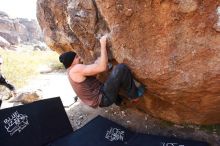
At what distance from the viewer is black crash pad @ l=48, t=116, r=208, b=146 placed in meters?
5.57

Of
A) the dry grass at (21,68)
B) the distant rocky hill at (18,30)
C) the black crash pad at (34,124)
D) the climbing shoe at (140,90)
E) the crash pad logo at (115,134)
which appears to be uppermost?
the climbing shoe at (140,90)

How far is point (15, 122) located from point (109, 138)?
1940 millimetres

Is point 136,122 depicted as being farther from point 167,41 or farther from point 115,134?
point 167,41

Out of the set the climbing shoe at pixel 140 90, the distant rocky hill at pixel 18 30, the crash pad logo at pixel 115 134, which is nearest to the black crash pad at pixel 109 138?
the crash pad logo at pixel 115 134

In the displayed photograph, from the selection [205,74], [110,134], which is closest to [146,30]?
[205,74]

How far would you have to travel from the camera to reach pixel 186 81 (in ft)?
15.7

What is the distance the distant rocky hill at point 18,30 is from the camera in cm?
3155

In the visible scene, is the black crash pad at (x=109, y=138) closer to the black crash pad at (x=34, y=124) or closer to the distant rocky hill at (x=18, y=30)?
the black crash pad at (x=34, y=124)

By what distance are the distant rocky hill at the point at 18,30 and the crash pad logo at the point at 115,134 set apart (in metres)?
25.0

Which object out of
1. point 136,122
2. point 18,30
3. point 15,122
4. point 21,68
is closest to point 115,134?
point 136,122

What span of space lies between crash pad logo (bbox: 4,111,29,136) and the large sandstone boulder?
2.13 metres

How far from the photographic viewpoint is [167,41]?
4652 mm

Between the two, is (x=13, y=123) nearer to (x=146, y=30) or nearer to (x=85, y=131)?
(x=85, y=131)

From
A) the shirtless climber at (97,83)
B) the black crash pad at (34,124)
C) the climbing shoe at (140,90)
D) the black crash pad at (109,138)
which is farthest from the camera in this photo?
the black crash pad at (34,124)
